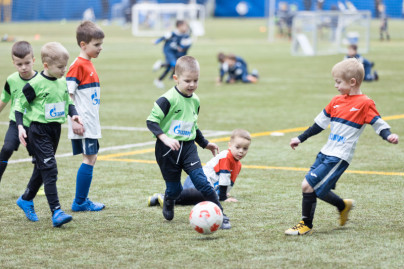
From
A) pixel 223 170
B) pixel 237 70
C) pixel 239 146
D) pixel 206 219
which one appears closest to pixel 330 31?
pixel 237 70

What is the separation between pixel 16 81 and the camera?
7332 millimetres

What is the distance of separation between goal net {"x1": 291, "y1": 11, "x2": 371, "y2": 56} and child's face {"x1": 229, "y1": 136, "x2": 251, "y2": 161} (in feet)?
78.9

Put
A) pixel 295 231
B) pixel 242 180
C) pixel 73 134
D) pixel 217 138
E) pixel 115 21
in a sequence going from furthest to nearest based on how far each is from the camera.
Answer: pixel 115 21 → pixel 217 138 → pixel 242 180 → pixel 73 134 → pixel 295 231

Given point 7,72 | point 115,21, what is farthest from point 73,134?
point 115,21

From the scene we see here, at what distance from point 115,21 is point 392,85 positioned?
Answer: 47869 millimetres

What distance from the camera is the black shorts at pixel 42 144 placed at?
6.45 m

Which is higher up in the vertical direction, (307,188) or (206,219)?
(307,188)

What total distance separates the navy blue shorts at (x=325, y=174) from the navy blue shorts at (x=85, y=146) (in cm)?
228

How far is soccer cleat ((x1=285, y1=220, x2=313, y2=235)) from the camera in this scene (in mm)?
5934

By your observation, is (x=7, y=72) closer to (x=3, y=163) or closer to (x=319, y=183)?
(x=3, y=163)

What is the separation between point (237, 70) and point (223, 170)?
14128 mm

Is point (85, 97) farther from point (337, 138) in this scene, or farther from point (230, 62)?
point (230, 62)

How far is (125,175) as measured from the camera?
885cm

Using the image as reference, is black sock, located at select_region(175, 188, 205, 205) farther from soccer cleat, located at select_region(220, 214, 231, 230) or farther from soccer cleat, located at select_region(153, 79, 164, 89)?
soccer cleat, located at select_region(153, 79, 164, 89)
